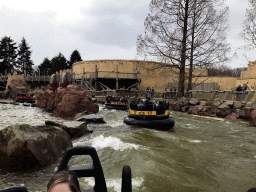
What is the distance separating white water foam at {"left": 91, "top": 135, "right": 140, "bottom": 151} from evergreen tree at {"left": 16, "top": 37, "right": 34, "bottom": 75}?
5840cm

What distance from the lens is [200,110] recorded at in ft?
45.3

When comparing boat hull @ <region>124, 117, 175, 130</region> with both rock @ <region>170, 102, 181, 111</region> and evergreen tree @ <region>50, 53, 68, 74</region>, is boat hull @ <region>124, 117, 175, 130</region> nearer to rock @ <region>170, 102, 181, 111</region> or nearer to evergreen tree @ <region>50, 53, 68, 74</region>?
rock @ <region>170, 102, 181, 111</region>

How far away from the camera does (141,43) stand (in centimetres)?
1645

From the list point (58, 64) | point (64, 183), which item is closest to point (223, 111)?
point (64, 183)

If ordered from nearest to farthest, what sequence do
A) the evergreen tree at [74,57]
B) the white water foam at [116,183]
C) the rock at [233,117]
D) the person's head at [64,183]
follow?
the person's head at [64,183], the white water foam at [116,183], the rock at [233,117], the evergreen tree at [74,57]

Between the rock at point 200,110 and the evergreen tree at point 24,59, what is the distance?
55.0m

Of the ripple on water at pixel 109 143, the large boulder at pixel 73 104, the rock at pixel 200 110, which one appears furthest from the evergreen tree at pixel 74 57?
the ripple on water at pixel 109 143

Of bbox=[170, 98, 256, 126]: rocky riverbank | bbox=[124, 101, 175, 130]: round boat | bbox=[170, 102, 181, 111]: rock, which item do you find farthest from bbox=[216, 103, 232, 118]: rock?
bbox=[124, 101, 175, 130]: round boat

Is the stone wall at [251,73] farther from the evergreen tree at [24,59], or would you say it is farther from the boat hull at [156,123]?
the evergreen tree at [24,59]

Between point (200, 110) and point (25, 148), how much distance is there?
12017 mm

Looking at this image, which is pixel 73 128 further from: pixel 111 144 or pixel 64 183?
pixel 64 183

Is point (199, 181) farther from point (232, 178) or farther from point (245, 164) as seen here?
point (245, 164)

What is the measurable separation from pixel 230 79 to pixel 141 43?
1680cm

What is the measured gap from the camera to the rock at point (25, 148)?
4.03 metres
